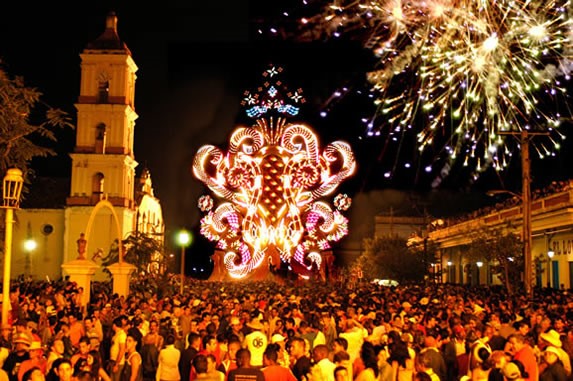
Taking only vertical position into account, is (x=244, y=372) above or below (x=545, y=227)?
below

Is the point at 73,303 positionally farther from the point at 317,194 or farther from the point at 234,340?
the point at 317,194

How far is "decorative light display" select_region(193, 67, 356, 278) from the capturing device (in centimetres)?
5647

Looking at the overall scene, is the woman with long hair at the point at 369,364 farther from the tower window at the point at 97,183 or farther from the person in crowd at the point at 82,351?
the tower window at the point at 97,183

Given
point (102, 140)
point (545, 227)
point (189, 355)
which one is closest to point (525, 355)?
point (189, 355)

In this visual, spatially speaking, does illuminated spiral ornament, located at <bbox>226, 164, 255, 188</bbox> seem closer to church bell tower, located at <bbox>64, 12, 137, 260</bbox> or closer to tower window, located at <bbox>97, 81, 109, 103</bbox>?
church bell tower, located at <bbox>64, 12, 137, 260</bbox>

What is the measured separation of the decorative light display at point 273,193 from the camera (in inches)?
2223

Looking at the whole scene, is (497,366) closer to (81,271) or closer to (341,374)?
(341,374)

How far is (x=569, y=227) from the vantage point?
109ft

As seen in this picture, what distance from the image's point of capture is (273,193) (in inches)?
2328

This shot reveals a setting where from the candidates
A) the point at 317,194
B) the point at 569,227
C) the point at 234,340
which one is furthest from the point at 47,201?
the point at 234,340

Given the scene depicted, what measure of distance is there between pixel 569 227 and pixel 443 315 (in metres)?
20.0

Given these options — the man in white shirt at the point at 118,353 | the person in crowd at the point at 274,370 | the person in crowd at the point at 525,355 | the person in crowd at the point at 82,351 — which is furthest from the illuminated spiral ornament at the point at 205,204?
the person in crowd at the point at 274,370

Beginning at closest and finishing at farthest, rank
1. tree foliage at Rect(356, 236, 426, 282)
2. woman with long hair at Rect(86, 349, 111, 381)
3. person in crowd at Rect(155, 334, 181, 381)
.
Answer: woman with long hair at Rect(86, 349, 111, 381)
person in crowd at Rect(155, 334, 181, 381)
tree foliage at Rect(356, 236, 426, 282)

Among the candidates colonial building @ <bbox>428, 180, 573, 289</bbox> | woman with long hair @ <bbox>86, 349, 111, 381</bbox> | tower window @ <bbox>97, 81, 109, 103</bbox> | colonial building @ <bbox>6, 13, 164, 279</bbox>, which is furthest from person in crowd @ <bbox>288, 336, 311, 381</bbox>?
tower window @ <bbox>97, 81, 109, 103</bbox>
